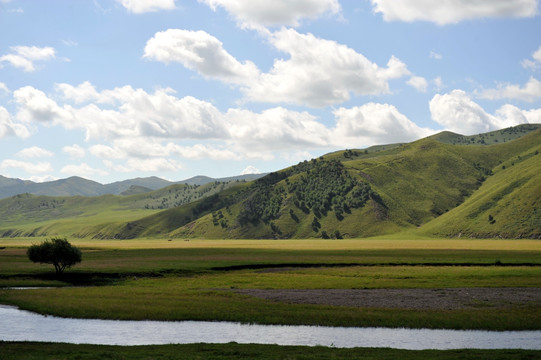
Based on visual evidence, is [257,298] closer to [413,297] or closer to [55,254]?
[413,297]

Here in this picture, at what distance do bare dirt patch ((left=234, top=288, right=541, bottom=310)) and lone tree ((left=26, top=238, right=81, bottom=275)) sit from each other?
34.1 m

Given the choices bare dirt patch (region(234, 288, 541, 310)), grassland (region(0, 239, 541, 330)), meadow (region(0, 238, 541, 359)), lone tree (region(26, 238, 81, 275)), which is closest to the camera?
meadow (region(0, 238, 541, 359))

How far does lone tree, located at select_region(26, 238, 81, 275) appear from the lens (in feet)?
278

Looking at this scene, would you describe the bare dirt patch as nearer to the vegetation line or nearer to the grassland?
the grassland

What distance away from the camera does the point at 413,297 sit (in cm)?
6200

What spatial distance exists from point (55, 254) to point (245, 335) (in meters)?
53.3

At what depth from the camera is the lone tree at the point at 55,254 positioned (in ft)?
278

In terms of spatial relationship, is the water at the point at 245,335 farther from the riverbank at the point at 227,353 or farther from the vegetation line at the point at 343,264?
the vegetation line at the point at 343,264

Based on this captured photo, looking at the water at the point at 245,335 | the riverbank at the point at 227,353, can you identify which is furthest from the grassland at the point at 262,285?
the riverbank at the point at 227,353

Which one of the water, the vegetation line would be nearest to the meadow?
the vegetation line

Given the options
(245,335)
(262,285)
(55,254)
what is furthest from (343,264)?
(245,335)

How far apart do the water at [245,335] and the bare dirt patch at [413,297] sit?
11411 millimetres

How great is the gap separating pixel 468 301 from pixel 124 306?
3840 centimetres

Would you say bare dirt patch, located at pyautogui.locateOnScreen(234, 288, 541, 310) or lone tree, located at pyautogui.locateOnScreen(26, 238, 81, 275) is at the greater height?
lone tree, located at pyautogui.locateOnScreen(26, 238, 81, 275)
